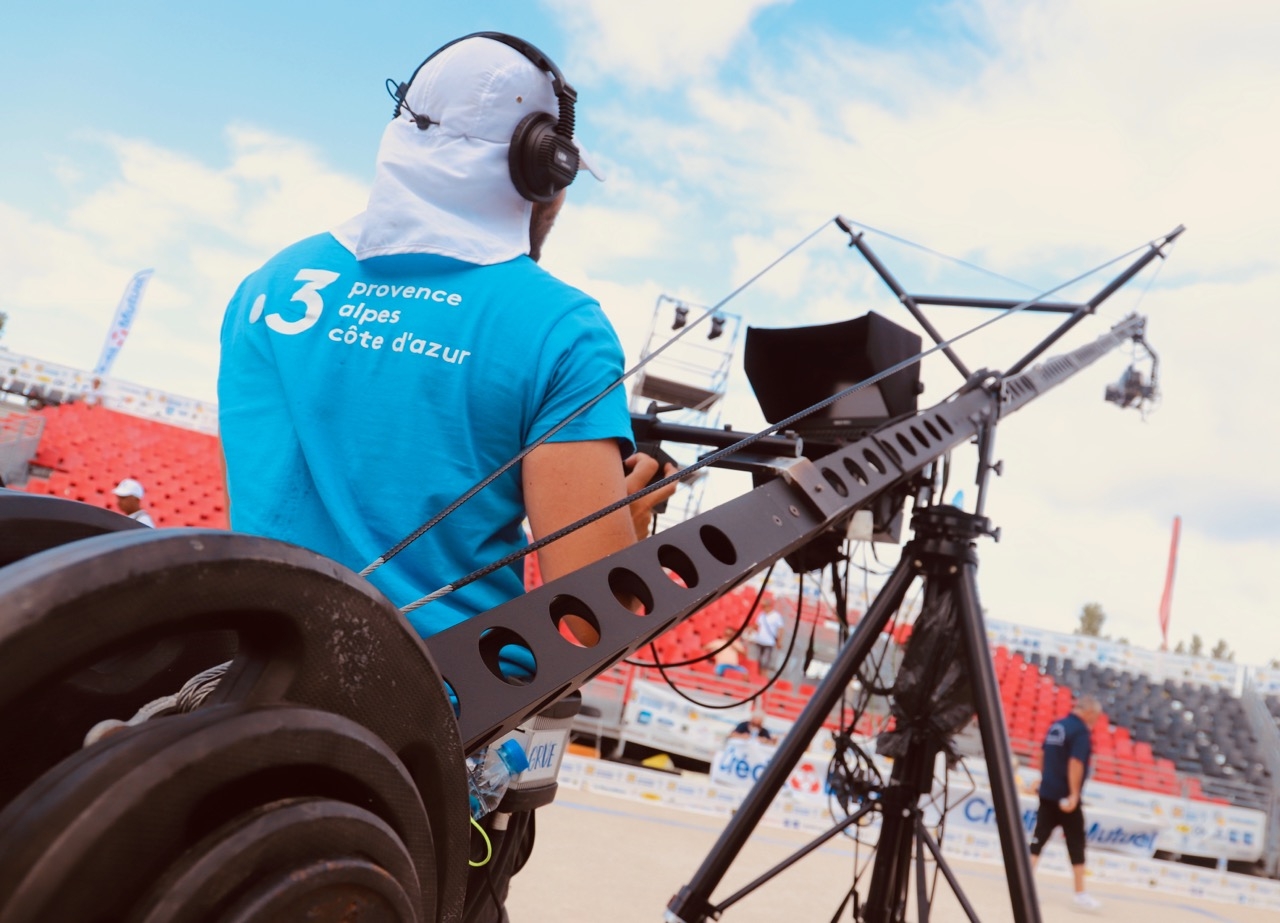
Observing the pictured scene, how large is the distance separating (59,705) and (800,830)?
29.3 ft

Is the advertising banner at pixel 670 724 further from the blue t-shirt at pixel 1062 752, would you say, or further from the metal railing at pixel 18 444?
the metal railing at pixel 18 444

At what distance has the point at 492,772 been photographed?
3.99 feet

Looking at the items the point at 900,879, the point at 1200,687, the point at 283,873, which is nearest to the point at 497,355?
the point at 283,873

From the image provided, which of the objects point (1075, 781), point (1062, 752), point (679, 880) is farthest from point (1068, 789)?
point (679, 880)

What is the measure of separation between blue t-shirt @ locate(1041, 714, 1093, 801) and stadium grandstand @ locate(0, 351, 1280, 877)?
2165 mm

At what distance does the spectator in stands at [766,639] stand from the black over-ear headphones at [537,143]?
1138 centimetres

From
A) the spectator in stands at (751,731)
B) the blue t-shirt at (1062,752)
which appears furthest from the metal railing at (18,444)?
the blue t-shirt at (1062,752)

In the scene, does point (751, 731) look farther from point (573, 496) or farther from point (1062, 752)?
point (573, 496)

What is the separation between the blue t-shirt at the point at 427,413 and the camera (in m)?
1.18

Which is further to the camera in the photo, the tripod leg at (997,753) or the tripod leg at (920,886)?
the tripod leg at (920,886)

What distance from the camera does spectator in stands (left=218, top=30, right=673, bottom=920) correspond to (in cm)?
119

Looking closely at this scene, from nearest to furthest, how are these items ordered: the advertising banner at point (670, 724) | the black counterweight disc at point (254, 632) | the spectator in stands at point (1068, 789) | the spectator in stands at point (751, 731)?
the black counterweight disc at point (254, 632) < the spectator in stands at point (1068, 789) < the spectator in stands at point (751, 731) < the advertising banner at point (670, 724)

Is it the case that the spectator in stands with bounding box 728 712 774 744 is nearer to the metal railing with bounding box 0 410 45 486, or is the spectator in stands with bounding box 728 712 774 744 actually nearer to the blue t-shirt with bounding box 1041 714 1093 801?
the blue t-shirt with bounding box 1041 714 1093 801

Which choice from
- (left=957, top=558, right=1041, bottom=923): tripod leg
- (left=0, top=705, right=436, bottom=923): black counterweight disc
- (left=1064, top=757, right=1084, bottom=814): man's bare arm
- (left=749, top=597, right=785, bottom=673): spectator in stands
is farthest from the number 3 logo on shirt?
→ (left=749, top=597, right=785, bottom=673): spectator in stands
